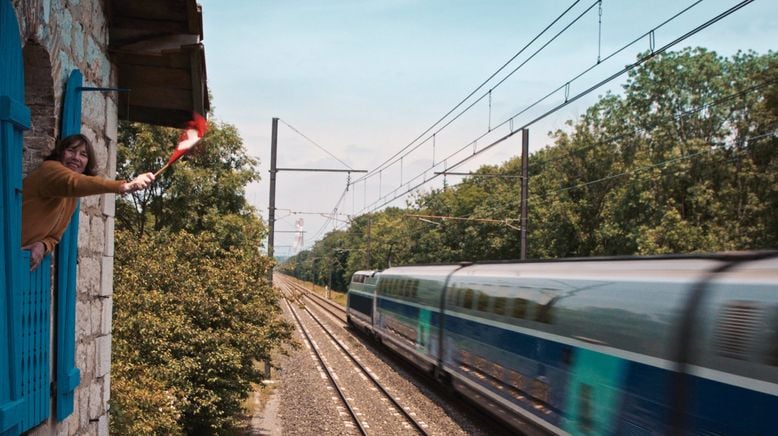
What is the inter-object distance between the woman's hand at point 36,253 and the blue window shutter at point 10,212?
0.18 meters

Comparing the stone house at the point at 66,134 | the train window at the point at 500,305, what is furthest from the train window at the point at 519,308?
the stone house at the point at 66,134

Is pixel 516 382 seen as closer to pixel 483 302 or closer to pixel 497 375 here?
pixel 497 375

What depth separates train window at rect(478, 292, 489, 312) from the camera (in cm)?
1195

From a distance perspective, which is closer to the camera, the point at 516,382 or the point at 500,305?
the point at 516,382

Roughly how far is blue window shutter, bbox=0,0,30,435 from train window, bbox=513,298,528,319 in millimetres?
7522

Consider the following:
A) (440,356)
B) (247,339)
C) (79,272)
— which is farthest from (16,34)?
(440,356)

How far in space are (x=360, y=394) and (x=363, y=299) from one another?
40.4 ft

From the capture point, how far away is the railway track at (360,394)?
543 inches

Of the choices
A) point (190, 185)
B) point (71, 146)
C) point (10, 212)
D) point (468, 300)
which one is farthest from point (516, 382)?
point (190, 185)

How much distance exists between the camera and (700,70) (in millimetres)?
34156

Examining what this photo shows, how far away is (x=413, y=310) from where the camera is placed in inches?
738

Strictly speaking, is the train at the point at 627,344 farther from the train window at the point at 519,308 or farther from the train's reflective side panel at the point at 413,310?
the train's reflective side panel at the point at 413,310

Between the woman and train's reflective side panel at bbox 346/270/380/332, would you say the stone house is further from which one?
train's reflective side panel at bbox 346/270/380/332

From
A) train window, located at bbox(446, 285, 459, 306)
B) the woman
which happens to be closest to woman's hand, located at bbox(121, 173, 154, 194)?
the woman
